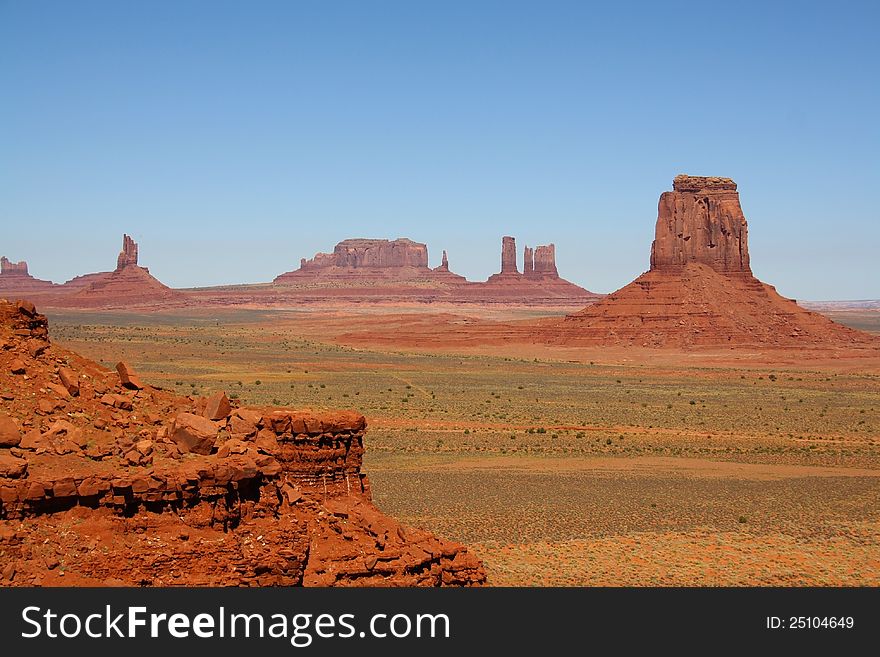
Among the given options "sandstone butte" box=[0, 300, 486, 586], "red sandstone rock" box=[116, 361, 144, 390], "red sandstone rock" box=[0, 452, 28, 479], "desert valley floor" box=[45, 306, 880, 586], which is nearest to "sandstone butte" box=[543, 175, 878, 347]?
"desert valley floor" box=[45, 306, 880, 586]

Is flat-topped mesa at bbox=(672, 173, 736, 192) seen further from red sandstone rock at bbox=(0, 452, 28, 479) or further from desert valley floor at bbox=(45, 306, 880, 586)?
red sandstone rock at bbox=(0, 452, 28, 479)

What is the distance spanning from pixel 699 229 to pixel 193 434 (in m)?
98.6

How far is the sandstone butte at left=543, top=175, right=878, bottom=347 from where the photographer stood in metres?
100

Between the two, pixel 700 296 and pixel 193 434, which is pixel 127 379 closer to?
pixel 193 434

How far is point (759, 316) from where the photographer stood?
10344 cm

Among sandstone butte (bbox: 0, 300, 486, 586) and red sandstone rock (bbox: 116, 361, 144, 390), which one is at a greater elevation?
red sandstone rock (bbox: 116, 361, 144, 390)

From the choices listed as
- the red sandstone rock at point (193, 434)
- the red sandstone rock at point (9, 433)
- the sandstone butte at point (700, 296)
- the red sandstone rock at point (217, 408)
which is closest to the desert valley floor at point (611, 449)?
the sandstone butte at point (700, 296)

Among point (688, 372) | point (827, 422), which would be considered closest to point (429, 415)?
point (827, 422)

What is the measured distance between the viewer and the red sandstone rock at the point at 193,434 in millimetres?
11984

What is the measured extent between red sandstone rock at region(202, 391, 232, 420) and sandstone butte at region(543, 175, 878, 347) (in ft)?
289

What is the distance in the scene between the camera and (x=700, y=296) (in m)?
103

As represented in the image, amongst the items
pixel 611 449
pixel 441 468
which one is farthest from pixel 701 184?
pixel 441 468

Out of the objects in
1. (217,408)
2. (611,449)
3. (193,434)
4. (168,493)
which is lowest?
(611,449)
